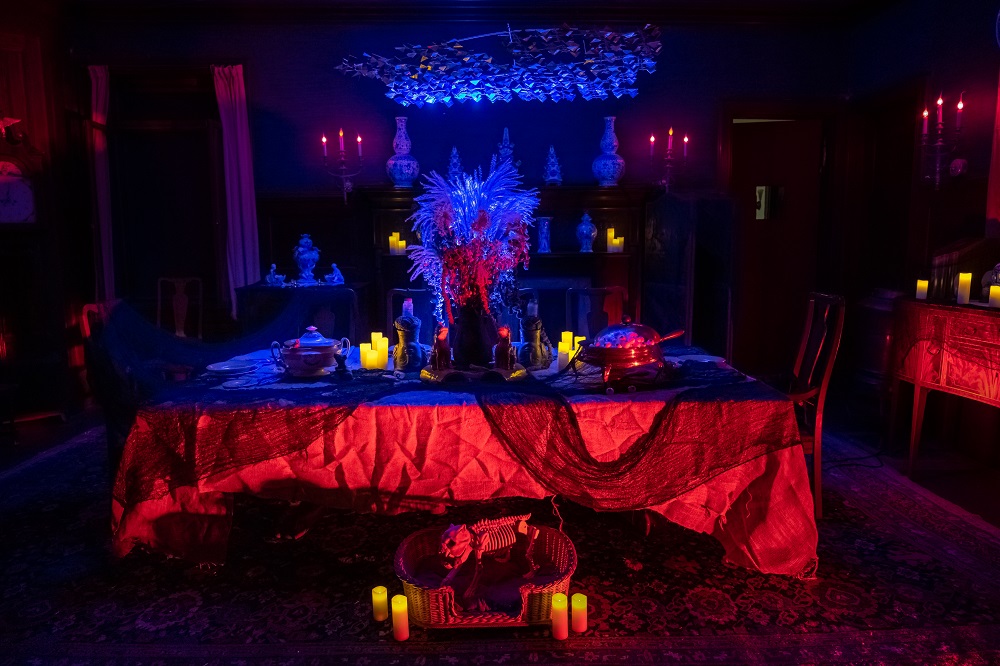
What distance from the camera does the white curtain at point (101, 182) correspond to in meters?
5.58

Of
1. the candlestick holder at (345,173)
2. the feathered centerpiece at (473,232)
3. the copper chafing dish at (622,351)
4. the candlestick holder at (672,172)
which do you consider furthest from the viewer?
the candlestick holder at (672,172)

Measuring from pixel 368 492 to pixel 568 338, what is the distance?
1104mm

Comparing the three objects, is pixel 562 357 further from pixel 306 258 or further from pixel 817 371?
pixel 306 258

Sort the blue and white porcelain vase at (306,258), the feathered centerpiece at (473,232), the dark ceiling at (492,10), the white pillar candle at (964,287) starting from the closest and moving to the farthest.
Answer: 1. the feathered centerpiece at (473,232)
2. the white pillar candle at (964,287)
3. the dark ceiling at (492,10)
4. the blue and white porcelain vase at (306,258)

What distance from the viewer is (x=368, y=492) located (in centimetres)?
248

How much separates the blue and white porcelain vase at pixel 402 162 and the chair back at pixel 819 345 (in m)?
3.49

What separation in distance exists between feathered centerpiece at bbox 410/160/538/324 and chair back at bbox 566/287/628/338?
2.76 meters

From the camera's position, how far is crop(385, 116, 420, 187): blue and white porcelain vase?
566cm

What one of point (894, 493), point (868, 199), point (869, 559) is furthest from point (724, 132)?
point (869, 559)

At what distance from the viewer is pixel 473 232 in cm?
272

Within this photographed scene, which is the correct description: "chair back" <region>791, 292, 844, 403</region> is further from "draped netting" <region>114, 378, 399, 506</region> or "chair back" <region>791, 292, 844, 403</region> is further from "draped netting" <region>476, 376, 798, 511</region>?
"draped netting" <region>114, 378, 399, 506</region>

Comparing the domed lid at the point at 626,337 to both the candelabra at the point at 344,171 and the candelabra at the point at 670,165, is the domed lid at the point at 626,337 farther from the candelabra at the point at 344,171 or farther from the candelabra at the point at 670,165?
the candelabra at the point at 344,171

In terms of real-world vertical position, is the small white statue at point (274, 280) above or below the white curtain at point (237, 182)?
below

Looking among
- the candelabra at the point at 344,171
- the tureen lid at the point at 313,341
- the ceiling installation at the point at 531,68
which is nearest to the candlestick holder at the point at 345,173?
the candelabra at the point at 344,171
